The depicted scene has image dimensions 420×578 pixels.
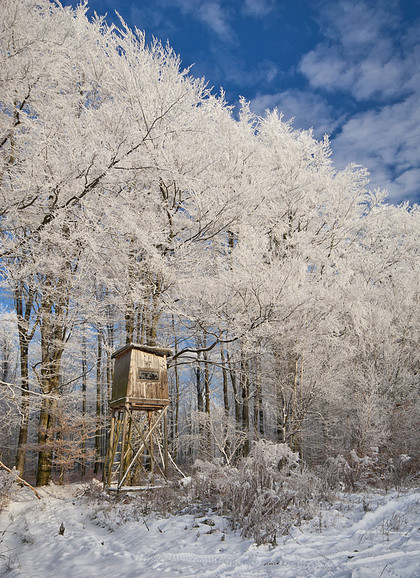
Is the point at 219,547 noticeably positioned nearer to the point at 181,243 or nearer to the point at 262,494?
the point at 262,494

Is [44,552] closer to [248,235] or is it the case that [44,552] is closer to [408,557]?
[408,557]

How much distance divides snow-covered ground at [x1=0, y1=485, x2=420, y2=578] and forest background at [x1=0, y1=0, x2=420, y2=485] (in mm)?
2433

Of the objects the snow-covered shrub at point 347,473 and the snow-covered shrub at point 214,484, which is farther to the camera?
the snow-covered shrub at point 347,473

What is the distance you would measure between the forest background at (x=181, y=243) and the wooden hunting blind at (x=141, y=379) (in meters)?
0.84

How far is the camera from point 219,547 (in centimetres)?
428

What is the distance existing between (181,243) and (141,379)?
135 inches

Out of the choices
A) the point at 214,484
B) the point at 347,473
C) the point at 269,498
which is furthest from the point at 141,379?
the point at 269,498

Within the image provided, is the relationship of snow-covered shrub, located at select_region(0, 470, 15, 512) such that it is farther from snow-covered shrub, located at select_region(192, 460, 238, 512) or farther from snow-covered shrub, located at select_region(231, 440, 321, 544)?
snow-covered shrub, located at select_region(231, 440, 321, 544)

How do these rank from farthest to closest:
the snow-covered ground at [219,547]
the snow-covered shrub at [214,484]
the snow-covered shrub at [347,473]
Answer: the snow-covered shrub at [347,473] → the snow-covered shrub at [214,484] → the snow-covered ground at [219,547]

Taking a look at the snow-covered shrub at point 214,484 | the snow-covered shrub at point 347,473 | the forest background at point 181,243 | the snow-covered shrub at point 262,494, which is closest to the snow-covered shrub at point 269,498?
the snow-covered shrub at point 262,494

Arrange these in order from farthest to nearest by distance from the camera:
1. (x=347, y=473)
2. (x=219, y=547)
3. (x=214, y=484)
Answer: (x=347, y=473) < (x=214, y=484) < (x=219, y=547)

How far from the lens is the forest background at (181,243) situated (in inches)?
233

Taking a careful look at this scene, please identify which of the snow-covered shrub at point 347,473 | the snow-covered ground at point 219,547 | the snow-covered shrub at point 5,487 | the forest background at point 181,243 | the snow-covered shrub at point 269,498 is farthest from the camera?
the snow-covered shrub at point 5,487

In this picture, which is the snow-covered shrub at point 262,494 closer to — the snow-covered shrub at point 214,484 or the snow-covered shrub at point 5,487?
the snow-covered shrub at point 214,484
